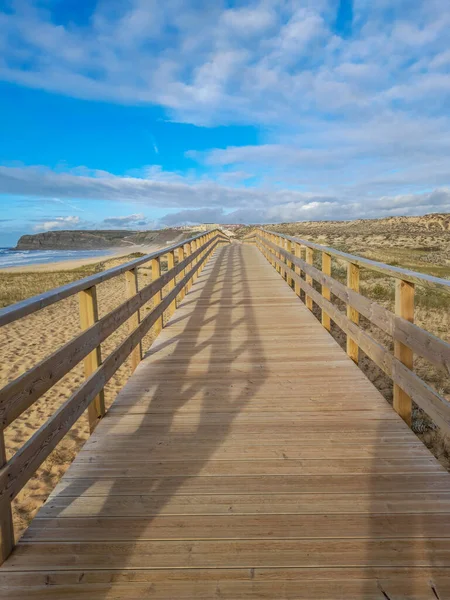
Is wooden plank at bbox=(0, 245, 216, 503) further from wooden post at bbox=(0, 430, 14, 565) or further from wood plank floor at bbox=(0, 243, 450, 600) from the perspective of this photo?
wood plank floor at bbox=(0, 243, 450, 600)

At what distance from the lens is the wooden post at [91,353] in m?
3.11

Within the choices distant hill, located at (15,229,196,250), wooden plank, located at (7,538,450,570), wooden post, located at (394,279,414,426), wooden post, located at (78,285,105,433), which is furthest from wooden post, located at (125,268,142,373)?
distant hill, located at (15,229,196,250)

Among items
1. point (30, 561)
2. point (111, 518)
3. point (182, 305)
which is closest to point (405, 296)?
point (111, 518)

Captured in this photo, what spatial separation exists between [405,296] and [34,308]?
2485 millimetres

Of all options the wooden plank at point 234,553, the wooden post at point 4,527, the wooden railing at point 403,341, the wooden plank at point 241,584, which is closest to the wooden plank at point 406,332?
the wooden railing at point 403,341

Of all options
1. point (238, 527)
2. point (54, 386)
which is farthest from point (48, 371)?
point (54, 386)

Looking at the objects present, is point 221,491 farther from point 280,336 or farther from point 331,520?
point 280,336

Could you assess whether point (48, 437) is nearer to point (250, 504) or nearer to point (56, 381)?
point (56, 381)

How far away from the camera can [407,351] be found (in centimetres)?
315

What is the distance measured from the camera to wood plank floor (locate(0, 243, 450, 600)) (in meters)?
1.82

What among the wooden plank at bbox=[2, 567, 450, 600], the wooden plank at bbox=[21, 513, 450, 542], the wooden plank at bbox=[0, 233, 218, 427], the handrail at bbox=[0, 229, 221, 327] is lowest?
the wooden plank at bbox=[2, 567, 450, 600]

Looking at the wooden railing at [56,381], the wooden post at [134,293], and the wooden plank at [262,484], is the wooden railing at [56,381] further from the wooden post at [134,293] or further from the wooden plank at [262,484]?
the wooden plank at [262,484]

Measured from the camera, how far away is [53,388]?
6.18 meters

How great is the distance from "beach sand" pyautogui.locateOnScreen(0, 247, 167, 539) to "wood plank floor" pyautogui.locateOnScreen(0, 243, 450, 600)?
0.91 meters
